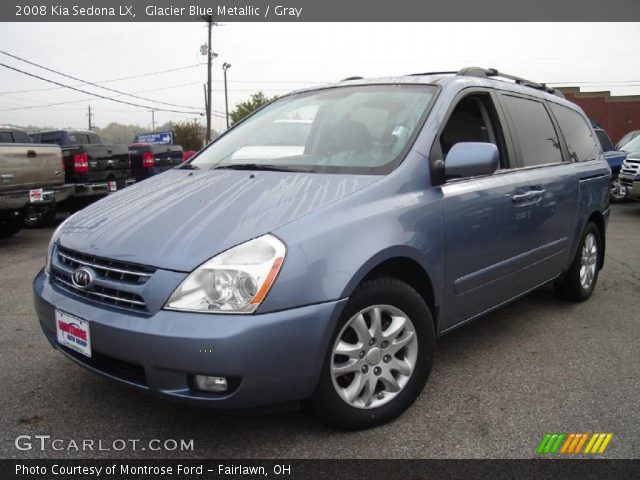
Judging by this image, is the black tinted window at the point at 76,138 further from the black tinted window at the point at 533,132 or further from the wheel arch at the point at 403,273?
the wheel arch at the point at 403,273

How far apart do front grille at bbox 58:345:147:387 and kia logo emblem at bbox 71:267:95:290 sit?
29cm

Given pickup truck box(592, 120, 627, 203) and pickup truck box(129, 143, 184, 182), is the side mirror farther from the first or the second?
pickup truck box(129, 143, 184, 182)

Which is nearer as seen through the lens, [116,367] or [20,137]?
[116,367]

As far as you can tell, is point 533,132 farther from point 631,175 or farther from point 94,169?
point 631,175

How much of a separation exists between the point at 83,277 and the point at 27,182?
19.4ft

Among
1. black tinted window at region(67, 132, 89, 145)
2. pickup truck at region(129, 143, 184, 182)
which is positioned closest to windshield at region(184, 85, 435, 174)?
pickup truck at region(129, 143, 184, 182)

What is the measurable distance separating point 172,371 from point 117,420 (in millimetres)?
708

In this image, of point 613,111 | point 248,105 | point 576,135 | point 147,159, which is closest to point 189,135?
point 248,105

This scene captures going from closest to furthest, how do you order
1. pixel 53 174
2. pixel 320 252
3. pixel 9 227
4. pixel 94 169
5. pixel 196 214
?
pixel 320 252, pixel 196 214, pixel 53 174, pixel 9 227, pixel 94 169

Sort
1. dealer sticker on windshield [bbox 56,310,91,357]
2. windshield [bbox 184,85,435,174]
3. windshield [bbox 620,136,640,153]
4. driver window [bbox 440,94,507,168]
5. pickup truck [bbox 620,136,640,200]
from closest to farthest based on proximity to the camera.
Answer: dealer sticker on windshield [bbox 56,310,91,357] < windshield [bbox 184,85,435,174] < driver window [bbox 440,94,507,168] < pickup truck [bbox 620,136,640,200] < windshield [bbox 620,136,640,153]

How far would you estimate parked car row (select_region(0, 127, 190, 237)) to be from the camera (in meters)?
7.22

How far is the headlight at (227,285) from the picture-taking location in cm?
210

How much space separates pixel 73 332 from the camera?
2.38 metres

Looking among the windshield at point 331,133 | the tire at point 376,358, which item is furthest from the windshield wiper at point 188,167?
the tire at point 376,358
